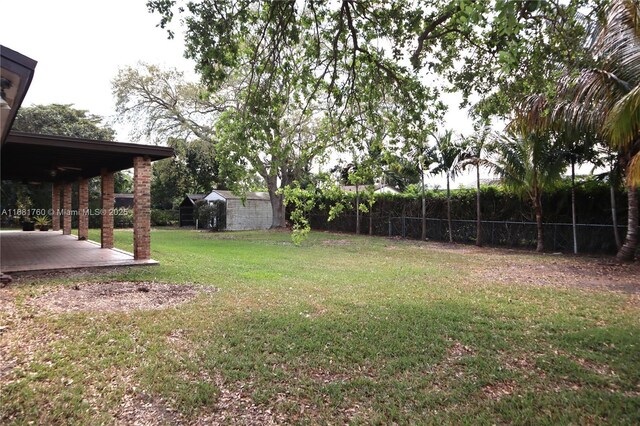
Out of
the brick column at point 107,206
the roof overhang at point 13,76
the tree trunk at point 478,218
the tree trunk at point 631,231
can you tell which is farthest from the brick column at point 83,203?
the tree trunk at point 631,231

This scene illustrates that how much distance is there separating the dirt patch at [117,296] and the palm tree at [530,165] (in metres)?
9.37

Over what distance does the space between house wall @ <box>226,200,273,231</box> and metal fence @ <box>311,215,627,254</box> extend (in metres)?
7.56

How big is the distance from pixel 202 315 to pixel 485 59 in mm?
5815

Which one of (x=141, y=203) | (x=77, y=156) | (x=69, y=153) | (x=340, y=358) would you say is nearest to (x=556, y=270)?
(x=340, y=358)

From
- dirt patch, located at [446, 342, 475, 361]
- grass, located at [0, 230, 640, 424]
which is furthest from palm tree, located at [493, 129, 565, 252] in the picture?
dirt patch, located at [446, 342, 475, 361]

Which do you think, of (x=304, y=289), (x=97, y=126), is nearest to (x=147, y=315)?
(x=304, y=289)

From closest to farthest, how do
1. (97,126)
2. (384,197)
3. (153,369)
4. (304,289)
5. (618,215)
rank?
(153,369), (304,289), (618,215), (384,197), (97,126)

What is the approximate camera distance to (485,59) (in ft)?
20.5

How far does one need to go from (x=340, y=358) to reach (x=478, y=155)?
12.6 meters

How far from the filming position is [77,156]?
9789 mm

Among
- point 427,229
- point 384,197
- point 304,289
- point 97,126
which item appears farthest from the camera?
point 97,126

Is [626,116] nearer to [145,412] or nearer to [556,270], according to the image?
[556,270]

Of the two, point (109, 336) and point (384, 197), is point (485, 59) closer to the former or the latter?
point (109, 336)

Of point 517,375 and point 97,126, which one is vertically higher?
point 97,126
